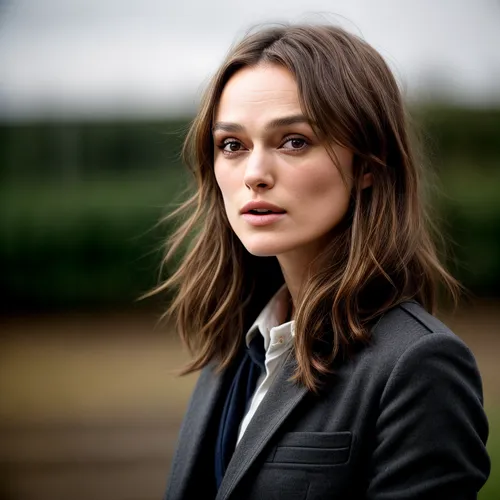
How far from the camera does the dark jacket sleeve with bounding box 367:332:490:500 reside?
1.48m

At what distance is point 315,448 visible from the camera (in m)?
1.62

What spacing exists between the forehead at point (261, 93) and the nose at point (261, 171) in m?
0.10

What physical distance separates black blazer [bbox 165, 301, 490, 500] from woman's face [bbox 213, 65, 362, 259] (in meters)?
0.30

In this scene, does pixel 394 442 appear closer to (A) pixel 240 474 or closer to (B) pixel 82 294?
(A) pixel 240 474

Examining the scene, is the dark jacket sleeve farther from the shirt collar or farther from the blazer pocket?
the shirt collar

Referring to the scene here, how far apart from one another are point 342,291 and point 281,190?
286 millimetres

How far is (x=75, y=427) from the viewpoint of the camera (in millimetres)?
6449

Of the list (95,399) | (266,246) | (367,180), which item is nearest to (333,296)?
(266,246)

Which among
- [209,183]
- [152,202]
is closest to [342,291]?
[209,183]

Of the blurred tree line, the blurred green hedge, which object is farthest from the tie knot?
the blurred green hedge

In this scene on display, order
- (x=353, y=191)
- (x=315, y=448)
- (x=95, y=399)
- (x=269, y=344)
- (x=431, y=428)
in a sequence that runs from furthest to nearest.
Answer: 1. (x=95, y=399)
2. (x=269, y=344)
3. (x=353, y=191)
4. (x=315, y=448)
5. (x=431, y=428)

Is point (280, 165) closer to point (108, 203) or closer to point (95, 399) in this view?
point (95, 399)

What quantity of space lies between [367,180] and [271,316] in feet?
1.68

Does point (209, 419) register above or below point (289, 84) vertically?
below
